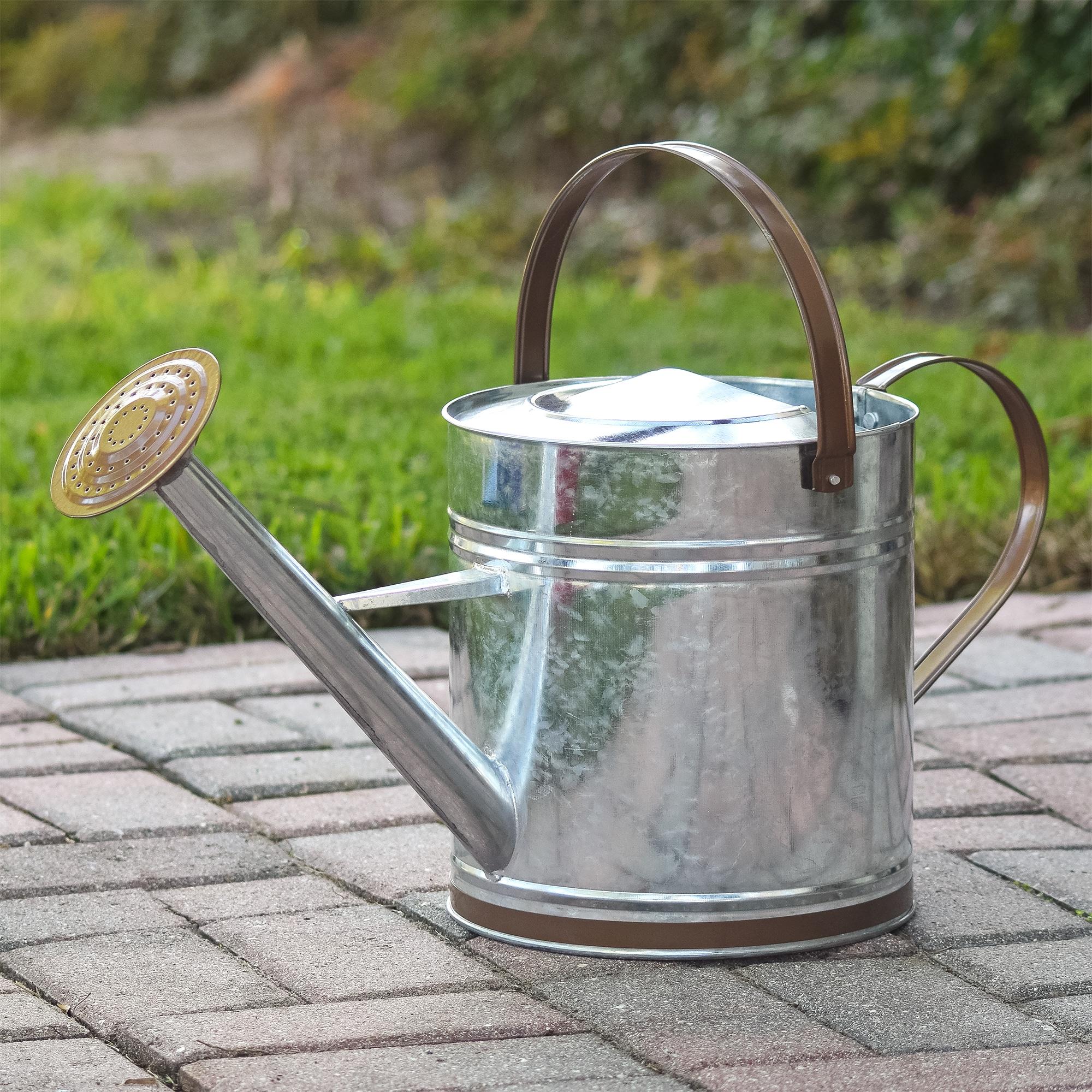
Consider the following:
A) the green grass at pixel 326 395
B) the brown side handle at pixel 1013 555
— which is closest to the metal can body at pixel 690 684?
the brown side handle at pixel 1013 555

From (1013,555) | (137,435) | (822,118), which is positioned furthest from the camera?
(822,118)

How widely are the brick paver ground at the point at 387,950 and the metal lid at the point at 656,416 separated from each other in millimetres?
560

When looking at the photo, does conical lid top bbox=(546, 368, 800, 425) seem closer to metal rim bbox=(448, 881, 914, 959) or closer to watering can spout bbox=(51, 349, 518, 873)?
watering can spout bbox=(51, 349, 518, 873)

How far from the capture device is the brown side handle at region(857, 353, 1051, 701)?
6.43ft

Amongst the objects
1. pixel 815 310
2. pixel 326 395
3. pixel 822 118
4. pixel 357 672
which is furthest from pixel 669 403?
pixel 822 118

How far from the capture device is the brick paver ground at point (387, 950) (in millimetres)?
1508

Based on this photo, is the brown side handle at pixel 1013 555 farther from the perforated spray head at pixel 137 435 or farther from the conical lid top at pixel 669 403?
the perforated spray head at pixel 137 435

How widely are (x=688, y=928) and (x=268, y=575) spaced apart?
1.88 feet

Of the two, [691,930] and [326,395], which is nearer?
[691,930]

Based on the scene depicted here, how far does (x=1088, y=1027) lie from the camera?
1.59m

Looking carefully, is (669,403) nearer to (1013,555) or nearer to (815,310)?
(815,310)

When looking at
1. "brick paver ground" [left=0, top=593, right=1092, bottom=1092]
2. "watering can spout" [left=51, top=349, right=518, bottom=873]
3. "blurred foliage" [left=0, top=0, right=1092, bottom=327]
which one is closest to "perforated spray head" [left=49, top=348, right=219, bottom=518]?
"watering can spout" [left=51, top=349, right=518, bottom=873]

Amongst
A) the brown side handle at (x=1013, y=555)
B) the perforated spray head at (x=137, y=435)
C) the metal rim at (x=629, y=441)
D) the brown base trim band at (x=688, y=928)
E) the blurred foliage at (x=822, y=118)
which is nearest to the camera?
the perforated spray head at (x=137, y=435)

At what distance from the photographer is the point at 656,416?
5.65 feet
